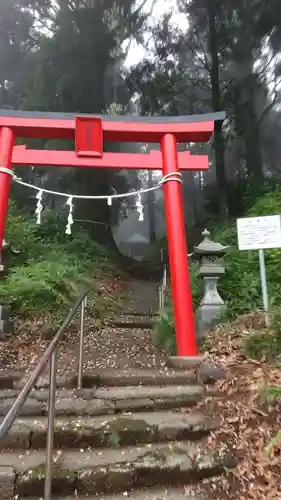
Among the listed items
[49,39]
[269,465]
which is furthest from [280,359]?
[49,39]

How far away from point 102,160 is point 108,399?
3589mm

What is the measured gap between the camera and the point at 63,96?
1216 centimetres

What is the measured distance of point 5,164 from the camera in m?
5.41

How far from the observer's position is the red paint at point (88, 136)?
578 centimetres

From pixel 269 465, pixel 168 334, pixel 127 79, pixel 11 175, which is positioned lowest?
pixel 269 465

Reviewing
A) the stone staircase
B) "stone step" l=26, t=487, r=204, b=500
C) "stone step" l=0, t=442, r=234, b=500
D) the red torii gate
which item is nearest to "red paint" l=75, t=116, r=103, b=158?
the red torii gate

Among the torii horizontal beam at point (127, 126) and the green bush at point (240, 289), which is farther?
the torii horizontal beam at point (127, 126)

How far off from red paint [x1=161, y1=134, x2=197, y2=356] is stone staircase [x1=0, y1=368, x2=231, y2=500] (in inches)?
31.0

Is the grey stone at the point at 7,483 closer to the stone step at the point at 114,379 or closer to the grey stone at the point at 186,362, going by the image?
the stone step at the point at 114,379

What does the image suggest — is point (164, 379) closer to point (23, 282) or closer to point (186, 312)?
point (186, 312)

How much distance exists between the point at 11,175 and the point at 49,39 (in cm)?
910

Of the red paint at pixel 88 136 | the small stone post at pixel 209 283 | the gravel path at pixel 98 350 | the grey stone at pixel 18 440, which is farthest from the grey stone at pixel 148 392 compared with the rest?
the red paint at pixel 88 136

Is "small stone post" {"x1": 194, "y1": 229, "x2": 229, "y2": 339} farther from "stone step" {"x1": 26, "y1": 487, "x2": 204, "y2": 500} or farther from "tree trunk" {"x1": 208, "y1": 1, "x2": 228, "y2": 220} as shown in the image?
"tree trunk" {"x1": 208, "y1": 1, "x2": 228, "y2": 220}

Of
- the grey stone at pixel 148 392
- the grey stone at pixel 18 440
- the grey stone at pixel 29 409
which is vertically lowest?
the grey stone at pixel 18 440
